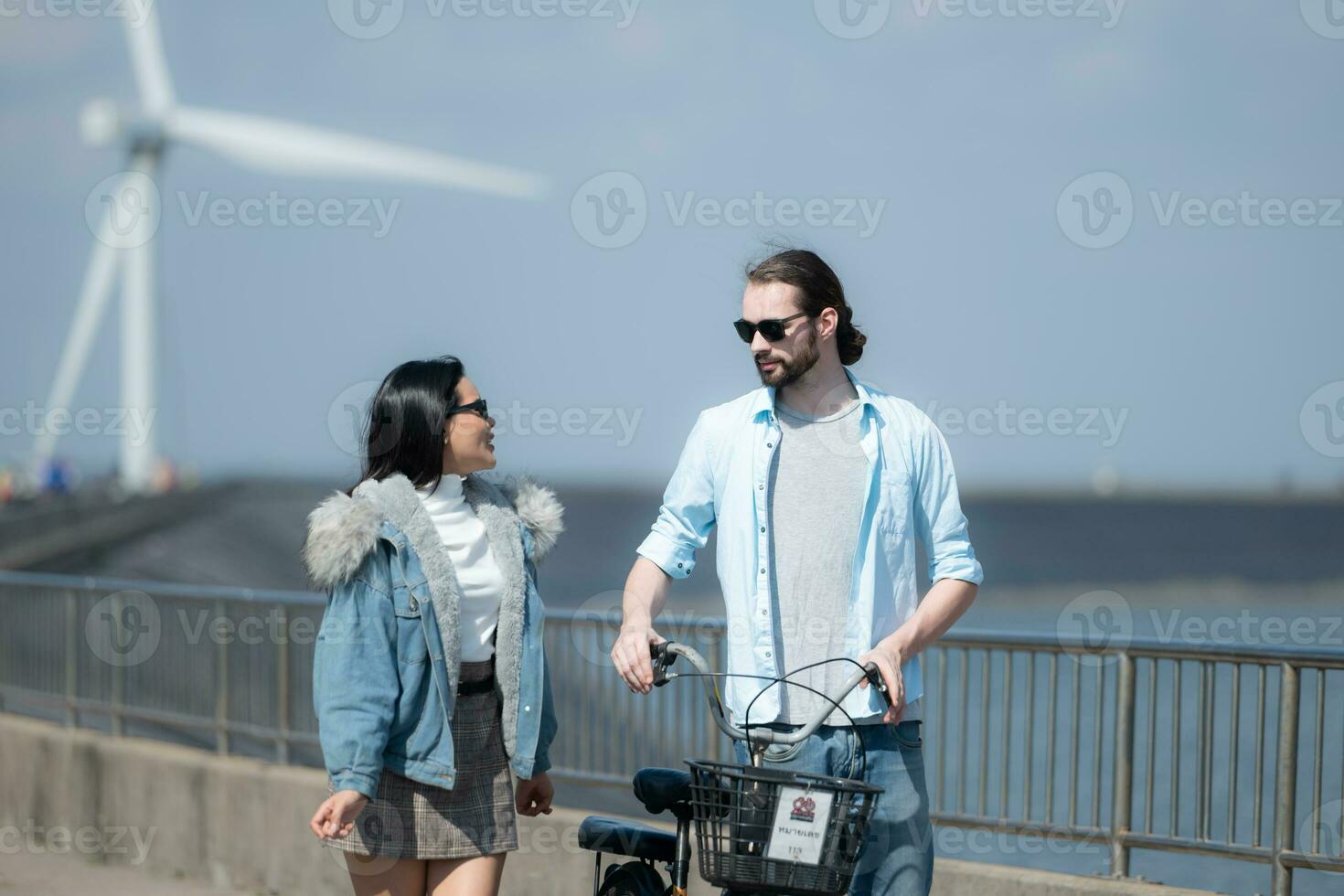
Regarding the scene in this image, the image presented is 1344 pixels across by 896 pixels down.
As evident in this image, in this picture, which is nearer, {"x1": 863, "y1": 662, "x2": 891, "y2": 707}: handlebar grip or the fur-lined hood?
{"x1": 863, "y1": 662, "x2": 891, "y2": 707}: handlebar grip

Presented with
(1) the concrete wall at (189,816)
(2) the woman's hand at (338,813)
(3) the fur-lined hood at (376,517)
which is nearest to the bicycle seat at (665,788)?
(2) the woman's hand at (338,813)

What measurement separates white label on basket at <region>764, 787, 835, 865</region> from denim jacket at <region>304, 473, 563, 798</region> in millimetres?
1204

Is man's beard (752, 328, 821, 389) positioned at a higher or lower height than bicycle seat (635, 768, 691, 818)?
higher

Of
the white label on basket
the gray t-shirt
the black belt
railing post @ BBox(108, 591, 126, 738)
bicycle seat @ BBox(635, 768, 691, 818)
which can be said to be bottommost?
railing post @ BBox(108, 591, 126, 738)

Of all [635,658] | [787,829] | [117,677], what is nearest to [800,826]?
[787,829]

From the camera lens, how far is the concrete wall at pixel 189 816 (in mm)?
7195

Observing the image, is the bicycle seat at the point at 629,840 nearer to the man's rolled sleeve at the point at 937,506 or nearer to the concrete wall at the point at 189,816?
the man's rolled sleeve at the point at 937,506

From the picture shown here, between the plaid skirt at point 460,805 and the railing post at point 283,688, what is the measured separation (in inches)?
169

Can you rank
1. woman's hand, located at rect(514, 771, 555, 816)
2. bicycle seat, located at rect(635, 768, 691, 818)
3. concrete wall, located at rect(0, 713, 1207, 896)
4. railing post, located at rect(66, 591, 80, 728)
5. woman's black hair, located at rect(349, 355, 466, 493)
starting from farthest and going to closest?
railing post, located at rect(66, 591, 80, 728) < concrete wall, located at rect(0, 713, 1207, 896) < woman's hand, located at rect(514, 771, 555, 816) < woman's black hair, located at rect(349, 355, 466, 493) < bicycle seat, located at rect(635, 768, 691, 818)

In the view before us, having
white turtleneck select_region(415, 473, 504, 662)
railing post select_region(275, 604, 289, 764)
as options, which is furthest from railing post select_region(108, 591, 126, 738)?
white turtleneck select_region(415, 473, 504, 662)

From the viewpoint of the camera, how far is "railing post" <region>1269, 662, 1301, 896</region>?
219 inches

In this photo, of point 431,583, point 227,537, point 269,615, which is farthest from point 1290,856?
point 227,537

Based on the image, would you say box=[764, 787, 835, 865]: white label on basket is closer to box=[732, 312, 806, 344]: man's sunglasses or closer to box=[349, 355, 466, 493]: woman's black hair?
box=[732, 312, 806, 344]: man's sunglasses

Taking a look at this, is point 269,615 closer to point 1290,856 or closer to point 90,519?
point 1290,856
